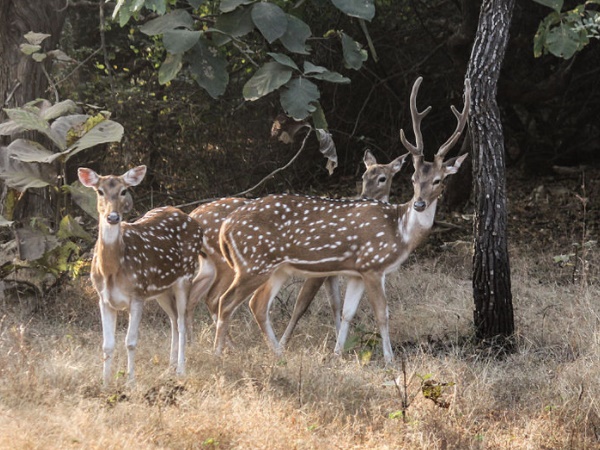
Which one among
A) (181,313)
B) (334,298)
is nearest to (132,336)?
(181,313)

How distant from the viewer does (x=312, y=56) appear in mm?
11945

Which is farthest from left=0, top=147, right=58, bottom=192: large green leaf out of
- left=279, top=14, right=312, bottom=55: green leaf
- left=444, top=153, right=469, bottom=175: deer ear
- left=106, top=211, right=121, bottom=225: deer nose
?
left=444, top=153, right=469, bottom=175: deer ear

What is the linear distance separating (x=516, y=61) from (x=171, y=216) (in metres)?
6.30

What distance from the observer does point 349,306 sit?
7672 millimetres

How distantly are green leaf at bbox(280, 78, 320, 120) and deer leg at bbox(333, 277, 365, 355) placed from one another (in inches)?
49.9

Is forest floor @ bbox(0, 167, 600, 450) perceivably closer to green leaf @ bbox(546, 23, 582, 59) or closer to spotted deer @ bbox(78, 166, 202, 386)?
spotted deer @ bbox(78, 166, 202, 386)

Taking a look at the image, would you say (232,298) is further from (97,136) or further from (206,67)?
(206,67)

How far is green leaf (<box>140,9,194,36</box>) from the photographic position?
25.6 ft

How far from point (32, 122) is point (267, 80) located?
173 cm

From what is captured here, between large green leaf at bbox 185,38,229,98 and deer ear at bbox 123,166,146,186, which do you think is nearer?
deer ear at bbox 123,166,146,186

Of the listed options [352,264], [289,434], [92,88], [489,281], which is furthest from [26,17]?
[289,434]

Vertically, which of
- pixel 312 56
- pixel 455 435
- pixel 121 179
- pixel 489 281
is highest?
pixel 312 56

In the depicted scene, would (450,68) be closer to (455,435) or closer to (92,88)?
(92,88)

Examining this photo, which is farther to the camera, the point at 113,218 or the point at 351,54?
the point at 351,54
